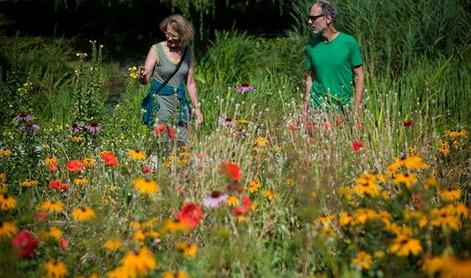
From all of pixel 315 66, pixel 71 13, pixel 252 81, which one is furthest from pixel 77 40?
pixel 315 66

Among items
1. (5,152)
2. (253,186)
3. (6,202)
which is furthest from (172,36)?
(6,202)

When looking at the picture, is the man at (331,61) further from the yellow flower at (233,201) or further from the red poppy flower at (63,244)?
the red poppy flower at (63,244)

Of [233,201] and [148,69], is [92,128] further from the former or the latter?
[233,201]

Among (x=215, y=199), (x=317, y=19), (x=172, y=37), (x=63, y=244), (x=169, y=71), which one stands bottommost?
(x=63, y=244)

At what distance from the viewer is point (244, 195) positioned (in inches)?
124

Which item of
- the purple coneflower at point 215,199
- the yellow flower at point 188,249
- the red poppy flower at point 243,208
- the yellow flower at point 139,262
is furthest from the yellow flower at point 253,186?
the yellow flower at point 139,262

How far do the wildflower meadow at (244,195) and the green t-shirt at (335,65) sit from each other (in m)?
0.31

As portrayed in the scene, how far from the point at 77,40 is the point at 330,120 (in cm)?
1017

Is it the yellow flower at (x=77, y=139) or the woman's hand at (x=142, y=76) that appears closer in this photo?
the yellow flower at (x=77, y=139)

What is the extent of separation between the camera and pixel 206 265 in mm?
2975

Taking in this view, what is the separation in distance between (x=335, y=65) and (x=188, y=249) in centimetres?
242

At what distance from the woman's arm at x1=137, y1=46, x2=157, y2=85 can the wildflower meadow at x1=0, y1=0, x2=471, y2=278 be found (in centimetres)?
33

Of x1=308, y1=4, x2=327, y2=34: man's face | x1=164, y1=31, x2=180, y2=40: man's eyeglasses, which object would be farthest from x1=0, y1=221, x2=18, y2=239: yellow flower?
x1=308, y1=4, x2=327, y2=34: man's face

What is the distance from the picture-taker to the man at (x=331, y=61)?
4789 millimetres
